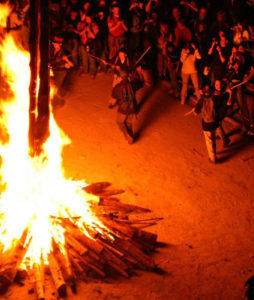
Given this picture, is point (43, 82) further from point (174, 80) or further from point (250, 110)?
point (174, 80)

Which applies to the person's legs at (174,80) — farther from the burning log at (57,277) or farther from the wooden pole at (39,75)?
the burning log at (57,277)

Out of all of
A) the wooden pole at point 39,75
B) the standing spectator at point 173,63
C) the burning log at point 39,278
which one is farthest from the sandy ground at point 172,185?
the wooden pole at point 39,75

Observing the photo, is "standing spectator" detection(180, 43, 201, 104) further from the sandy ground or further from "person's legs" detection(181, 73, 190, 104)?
the sandy ground

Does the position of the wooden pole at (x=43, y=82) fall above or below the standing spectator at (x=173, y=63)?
above

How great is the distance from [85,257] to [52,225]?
858mm

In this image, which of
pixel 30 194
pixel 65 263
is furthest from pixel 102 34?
pixel 65 263

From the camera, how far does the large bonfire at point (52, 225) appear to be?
6.63m

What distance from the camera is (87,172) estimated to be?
9805 mm

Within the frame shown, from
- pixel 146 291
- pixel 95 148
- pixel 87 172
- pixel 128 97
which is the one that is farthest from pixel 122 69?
pixel 146 291

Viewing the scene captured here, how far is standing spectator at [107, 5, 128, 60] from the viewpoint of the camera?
1384cm

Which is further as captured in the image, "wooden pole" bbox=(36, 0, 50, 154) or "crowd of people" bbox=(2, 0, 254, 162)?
"crowd of people" bbox=(2, 0, 254, 162)

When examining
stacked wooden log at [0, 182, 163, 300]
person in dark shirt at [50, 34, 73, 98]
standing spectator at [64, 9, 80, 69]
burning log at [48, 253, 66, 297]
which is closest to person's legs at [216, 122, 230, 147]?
stacked wooden log at [0, 182, 163, 300]

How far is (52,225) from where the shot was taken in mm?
7211

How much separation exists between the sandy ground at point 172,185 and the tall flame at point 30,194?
3.18ft
